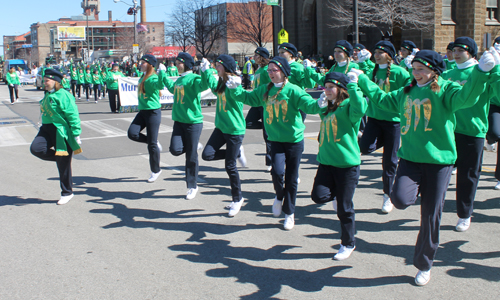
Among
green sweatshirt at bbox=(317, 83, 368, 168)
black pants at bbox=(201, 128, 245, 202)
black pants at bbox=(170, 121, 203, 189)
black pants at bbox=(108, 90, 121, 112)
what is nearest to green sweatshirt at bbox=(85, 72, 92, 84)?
black pants at bbox=(108, 90, 121, 112)

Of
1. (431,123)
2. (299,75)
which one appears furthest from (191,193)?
(431,123)

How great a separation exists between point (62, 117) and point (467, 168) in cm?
512

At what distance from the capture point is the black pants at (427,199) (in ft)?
13.5

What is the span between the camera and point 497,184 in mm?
7242

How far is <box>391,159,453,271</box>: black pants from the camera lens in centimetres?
410

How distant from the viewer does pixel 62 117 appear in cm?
681

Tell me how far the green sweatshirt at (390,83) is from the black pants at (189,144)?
→ 94.2 inches

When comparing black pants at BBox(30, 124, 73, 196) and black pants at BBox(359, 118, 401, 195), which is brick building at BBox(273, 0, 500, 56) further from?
black pants at BBox(30, 124, 73, 196)

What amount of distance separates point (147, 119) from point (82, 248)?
10.4ft

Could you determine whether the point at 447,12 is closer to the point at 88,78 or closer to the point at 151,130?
the point at 88,78

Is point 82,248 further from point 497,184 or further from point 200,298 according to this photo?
point 497,184

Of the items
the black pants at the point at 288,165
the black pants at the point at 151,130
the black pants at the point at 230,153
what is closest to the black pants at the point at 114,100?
the black pants at the point at 151,130

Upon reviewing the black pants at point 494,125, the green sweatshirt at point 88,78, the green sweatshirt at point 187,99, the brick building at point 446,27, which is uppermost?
the brick building at point 446,27

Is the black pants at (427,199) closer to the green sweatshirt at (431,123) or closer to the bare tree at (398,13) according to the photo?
the green sweatshirt at (431,123)
